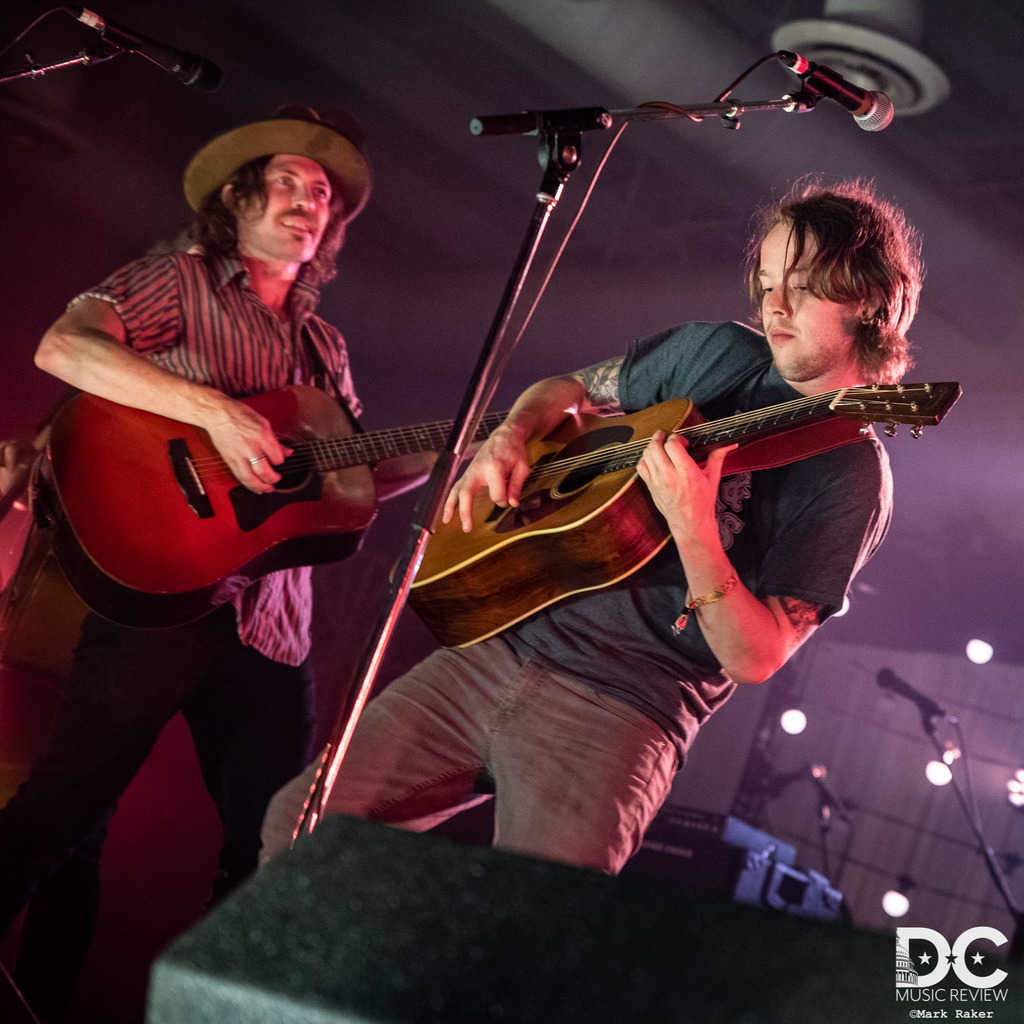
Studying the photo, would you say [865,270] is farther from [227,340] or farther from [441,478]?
[227,340]

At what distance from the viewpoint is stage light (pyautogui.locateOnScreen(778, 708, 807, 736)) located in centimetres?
708

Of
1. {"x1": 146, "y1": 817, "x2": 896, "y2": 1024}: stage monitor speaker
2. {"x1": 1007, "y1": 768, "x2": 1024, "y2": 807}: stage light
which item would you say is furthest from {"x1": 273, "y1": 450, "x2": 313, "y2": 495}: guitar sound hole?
{"x1": 1007, "y1": 768, "x2": 1024, "y2": 807}: stage light

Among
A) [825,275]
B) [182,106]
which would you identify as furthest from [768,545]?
[182,106]

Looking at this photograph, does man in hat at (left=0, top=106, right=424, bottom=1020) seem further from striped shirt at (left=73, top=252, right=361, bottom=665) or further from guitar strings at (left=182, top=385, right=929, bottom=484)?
guitar strings at (left=182, top=385, right=929, bottom=484)

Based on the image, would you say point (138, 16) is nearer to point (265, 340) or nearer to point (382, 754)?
point (265, 340)

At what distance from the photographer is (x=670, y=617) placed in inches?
85.0

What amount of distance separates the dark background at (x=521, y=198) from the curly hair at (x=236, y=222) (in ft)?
5.69

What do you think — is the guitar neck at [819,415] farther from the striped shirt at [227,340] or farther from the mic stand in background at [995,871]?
the mic stand in background at [995,871]

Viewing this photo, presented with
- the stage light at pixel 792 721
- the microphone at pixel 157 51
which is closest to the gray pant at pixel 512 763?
the microphone at pixel 157 51

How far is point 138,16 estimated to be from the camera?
16.5 ft

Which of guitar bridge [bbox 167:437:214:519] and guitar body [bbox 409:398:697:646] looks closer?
guitar body [bbox 409:398:697:646]

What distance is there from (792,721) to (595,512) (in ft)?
18.4

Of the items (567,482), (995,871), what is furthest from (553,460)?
(995,871)

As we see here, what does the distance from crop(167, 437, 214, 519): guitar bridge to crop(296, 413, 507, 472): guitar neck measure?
31 centimetres
